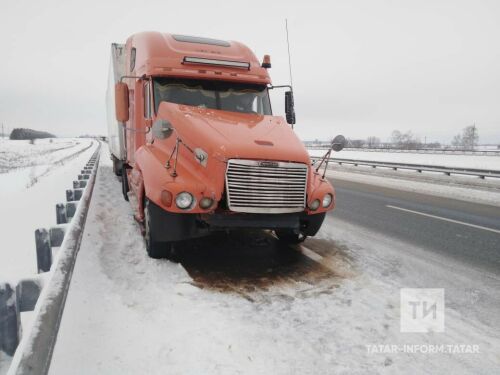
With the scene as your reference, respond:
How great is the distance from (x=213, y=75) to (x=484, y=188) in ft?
42.3

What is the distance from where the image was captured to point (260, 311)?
3.68 metres

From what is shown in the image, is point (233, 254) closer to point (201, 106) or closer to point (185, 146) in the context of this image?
point (185, 146)

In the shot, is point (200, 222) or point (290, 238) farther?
point (290, 238)

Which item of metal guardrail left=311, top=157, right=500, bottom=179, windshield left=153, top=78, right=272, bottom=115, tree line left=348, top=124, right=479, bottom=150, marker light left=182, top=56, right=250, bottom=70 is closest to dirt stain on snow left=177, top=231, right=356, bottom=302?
windshield left=153, top=78, right=272, bottom=115

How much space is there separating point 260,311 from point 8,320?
2.15 metres

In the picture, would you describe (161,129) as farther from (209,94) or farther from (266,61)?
(266,61)

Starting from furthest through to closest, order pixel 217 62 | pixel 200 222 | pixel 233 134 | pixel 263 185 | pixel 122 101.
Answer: pixel 122 101
pixel 217 62
pixel 233 134
pixel 200 222
pixel 263 185

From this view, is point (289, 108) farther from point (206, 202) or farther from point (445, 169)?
point (445, 169)

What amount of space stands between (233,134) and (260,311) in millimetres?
2288

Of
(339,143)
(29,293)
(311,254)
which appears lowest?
(311,254)

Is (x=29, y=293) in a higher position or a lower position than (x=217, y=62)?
lower

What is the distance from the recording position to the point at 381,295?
4.10 m

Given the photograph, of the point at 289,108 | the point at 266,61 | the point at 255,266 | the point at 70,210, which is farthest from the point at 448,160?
the point at 70,210

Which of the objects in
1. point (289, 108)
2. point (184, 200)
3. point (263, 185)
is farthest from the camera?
point (289, 108)
